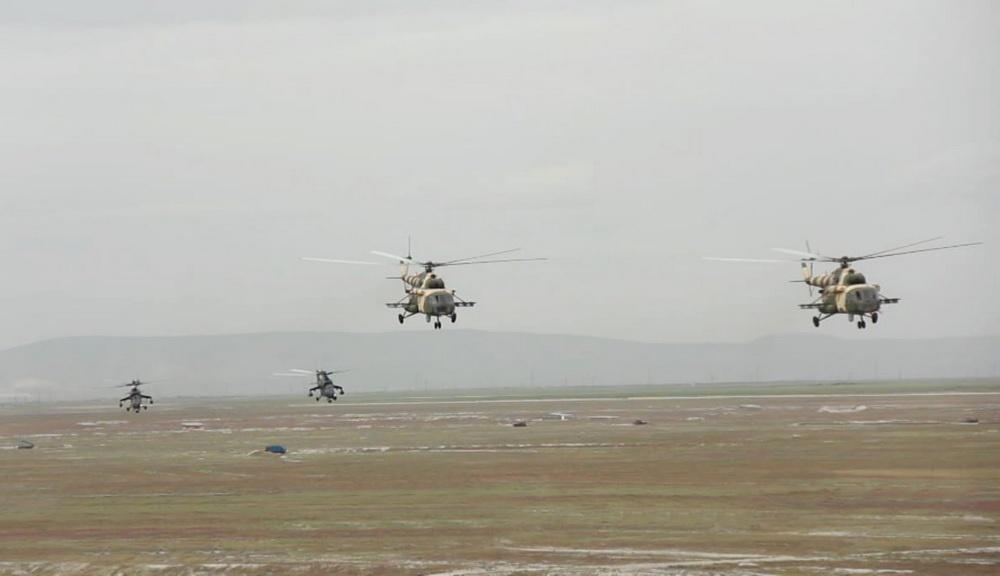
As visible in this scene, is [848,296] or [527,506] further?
[527,506]

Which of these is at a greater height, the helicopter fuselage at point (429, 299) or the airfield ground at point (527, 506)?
the helicopter fuselage at point (429, 299)

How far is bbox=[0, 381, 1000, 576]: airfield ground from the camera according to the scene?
280 feet

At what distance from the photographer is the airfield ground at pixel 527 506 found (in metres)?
85.3

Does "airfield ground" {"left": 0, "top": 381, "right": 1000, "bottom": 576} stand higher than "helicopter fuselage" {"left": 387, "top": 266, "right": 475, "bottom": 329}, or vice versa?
"helicopter fuselage" {"left": 387, "top": 266, "right": 475, "bottom": 329}

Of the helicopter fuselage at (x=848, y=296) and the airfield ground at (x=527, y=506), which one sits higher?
the helicopter fuselage at (x=848, y=296)

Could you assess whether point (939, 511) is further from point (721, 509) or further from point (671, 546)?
point (671, 546)

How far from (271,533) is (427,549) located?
14.0 metres

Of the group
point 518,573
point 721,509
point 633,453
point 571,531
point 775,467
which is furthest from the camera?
point 633,453

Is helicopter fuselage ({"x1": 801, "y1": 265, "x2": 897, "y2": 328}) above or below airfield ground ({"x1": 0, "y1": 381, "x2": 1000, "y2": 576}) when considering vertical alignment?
above

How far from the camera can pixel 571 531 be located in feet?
314

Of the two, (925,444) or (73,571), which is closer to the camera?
(73,571)

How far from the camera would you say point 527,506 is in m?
107

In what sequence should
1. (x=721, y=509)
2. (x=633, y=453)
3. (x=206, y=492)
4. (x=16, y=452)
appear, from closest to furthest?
(x=721, y=509), (x=206, y=492), (x=633, y=453), (x=16, y=452)

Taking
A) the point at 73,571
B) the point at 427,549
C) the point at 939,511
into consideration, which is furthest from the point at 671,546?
the point at 73,571
